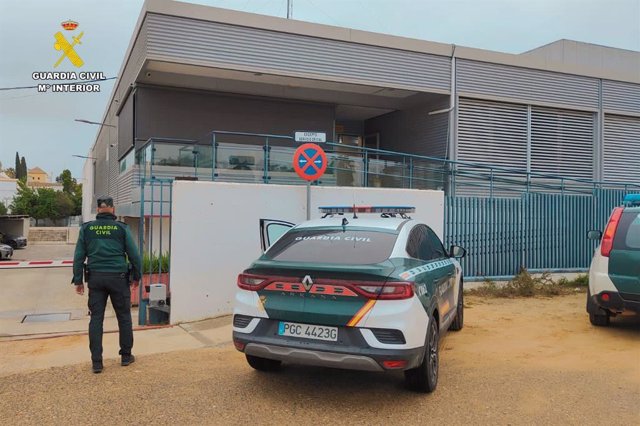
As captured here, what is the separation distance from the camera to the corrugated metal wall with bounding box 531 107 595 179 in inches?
661

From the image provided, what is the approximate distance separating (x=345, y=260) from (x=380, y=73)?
1101 cm

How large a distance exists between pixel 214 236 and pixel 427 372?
4.87 metres

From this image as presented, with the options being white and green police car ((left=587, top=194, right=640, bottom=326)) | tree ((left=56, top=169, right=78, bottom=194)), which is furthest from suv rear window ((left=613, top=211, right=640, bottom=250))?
tree ((left=56, top=169, right=78, bottom=194))

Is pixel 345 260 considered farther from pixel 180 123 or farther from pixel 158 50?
pixel 180 123

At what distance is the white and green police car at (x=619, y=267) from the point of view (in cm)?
667

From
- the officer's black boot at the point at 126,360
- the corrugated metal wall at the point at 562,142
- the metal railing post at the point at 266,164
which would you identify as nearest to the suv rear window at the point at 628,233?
the metal railing post at the point at 266,164

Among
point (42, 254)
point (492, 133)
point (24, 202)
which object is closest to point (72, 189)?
point (24, 202)

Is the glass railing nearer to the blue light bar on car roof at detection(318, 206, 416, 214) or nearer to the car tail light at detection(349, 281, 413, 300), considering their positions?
the blue light bar on car roof at detection(318, 206, 416, 214)

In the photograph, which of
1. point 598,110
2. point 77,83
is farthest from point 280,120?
point 598,110

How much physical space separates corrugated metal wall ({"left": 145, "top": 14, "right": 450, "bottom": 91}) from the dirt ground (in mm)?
8639

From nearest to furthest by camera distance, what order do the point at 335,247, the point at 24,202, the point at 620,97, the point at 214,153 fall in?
the point at 335,247 → the point at 214,153 → the point at 620,97 → the point at 24,202

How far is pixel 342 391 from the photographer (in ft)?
16.0

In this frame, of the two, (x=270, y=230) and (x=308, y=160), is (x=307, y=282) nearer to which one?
(x=308, y=160)

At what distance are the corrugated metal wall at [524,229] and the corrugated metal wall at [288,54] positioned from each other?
15.5 ft
